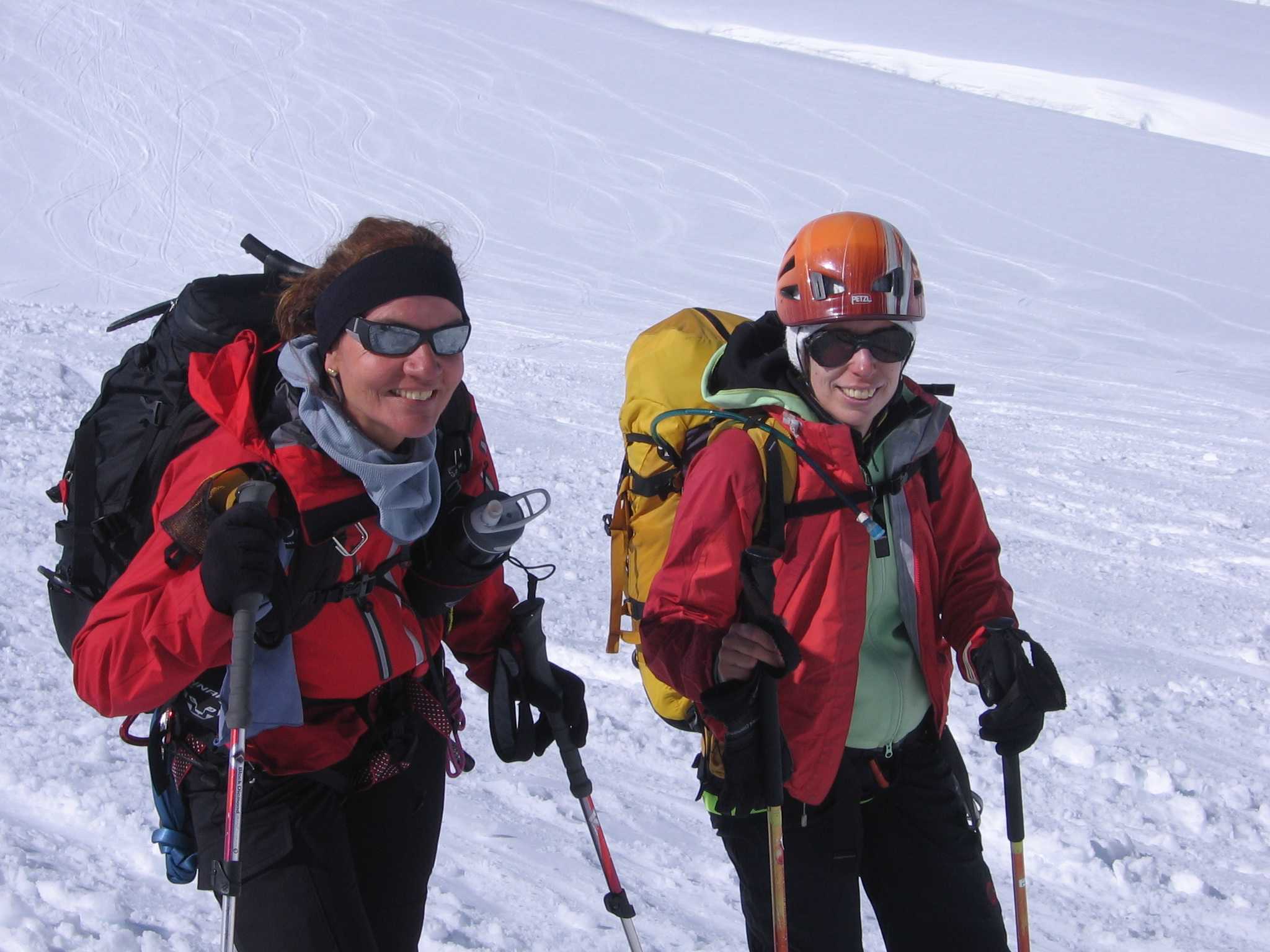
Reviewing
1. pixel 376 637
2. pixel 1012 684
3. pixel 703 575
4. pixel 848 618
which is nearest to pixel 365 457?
pixel 376 637

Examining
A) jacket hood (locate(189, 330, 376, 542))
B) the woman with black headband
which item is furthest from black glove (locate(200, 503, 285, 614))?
jacket hood (locate(189, 330, 376, 542))

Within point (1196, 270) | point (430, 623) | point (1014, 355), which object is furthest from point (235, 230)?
point (430, 623)

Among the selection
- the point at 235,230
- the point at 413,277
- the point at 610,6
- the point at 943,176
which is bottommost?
the point at 235,230

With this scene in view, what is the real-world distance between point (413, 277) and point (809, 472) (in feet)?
3.20

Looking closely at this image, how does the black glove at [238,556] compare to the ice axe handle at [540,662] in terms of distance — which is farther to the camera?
the ice axe handle at [540,662]

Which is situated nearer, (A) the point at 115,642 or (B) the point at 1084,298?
(A) the point at 115,642

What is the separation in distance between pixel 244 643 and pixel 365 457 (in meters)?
0.45

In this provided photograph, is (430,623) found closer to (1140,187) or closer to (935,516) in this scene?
(935,516)

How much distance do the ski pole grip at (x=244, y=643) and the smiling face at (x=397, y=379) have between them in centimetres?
31

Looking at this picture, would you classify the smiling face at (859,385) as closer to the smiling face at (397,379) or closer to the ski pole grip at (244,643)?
the smiling face at (397,379)

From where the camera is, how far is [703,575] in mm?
2557

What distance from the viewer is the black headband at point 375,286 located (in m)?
2.58

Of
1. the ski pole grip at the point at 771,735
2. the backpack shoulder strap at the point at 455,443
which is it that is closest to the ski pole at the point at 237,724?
the backpack shoulder strap at the point at 455,443

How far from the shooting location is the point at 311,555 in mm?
2479
